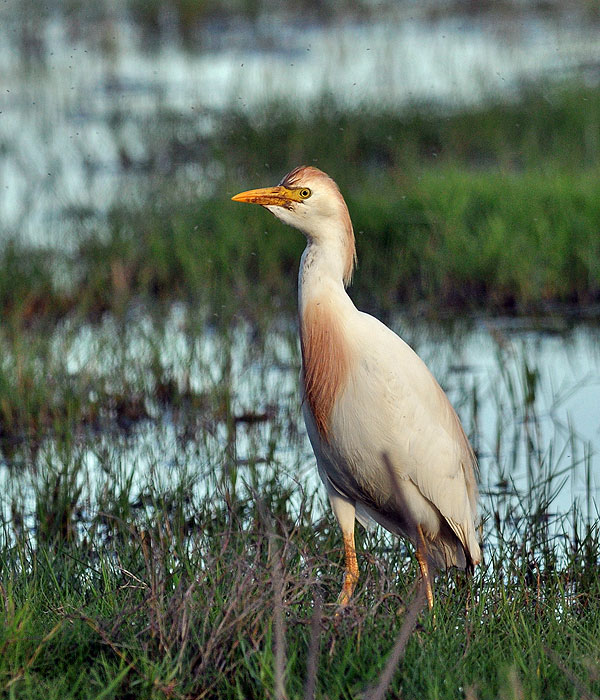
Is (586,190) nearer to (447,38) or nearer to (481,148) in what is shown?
(481,148)

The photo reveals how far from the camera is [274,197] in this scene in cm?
356

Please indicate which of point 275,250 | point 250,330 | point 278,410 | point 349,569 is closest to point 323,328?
point 349,569

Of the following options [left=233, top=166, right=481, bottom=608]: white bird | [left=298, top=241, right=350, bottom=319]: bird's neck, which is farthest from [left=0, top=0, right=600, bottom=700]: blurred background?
[left=298, top=241, right=350, bottom=319]: bird's neck

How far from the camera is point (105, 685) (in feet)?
9.09

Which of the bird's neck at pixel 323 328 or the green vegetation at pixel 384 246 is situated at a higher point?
the green vegetation at pixel 384 246

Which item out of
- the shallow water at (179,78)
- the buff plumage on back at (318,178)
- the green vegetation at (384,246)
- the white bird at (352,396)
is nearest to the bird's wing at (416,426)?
the white bird at (352,396)

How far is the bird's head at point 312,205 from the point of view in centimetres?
351

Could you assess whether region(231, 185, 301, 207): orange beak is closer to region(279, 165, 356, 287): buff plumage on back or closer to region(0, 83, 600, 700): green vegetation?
region(279, 165, 356, 287): buff plumage on back

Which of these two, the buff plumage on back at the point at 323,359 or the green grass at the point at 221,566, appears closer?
the green grass at the point at 221,566

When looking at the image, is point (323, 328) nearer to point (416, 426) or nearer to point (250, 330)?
point (416, 426)

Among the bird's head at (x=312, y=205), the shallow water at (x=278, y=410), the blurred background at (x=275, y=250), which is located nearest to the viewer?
the bird's head at (x=312, y=205)

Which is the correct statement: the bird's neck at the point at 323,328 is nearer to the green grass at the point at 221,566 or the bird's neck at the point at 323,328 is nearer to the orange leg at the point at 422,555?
the green grass at the point at 221,566

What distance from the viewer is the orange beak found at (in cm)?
Answer: 354

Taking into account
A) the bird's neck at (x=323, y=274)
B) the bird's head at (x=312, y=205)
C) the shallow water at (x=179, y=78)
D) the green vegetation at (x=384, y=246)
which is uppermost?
the shallow water at (x=179, y=78)
